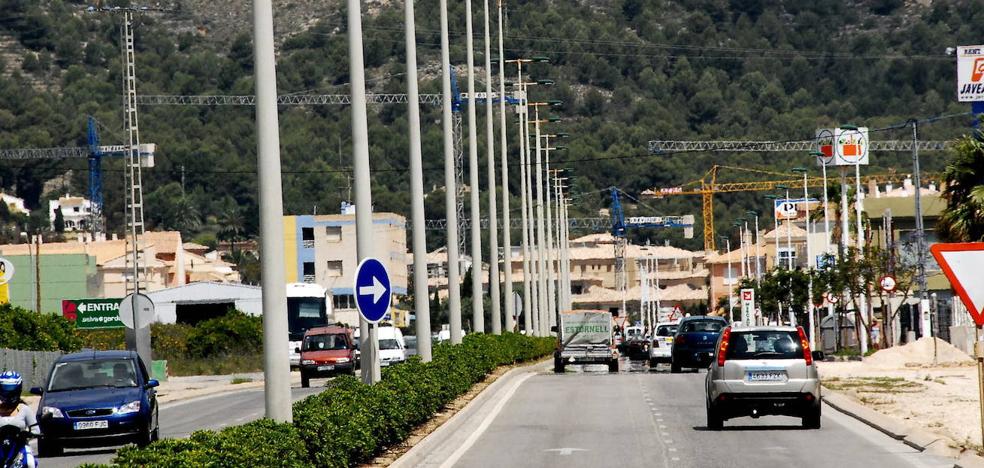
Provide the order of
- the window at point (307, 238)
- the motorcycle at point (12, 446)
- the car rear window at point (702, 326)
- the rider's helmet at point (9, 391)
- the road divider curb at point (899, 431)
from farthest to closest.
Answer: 1. the window at point (307, 238)
2. the car rear window at point (702, 326)
3. the road divider curb at point (899, 431)
4. the rider's helmet at point (9, 391)
5. the motorcycle at point (12, 446)

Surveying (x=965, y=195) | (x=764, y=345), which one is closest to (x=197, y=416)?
(x=764, y=345)

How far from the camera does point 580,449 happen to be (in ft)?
82.1

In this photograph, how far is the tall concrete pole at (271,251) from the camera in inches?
713

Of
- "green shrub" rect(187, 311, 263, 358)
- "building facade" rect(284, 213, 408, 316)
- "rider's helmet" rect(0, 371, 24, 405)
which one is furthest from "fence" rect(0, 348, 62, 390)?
"building facade" rect(284, 213, 408, 316)

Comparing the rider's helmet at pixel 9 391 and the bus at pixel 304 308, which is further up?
the rider's helmet at pixel 9 391

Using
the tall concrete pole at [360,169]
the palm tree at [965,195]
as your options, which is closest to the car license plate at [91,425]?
the tall concrete pole at [360,169]

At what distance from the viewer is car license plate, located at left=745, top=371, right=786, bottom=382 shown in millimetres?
28422

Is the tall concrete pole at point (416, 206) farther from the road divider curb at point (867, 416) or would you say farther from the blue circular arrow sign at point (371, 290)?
the blue circular arrow sign at point (371, 290)

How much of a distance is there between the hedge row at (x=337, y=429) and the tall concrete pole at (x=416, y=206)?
67 cm

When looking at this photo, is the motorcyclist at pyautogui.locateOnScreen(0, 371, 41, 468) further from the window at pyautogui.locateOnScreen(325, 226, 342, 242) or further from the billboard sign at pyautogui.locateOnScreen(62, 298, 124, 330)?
the window at pyautogui.locateOnScreen(325, 226, 342, 242)

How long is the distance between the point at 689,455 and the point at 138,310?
2118 centimetres

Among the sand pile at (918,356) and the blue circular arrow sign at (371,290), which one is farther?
the sand pile at (918,356)

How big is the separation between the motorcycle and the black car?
41.2m

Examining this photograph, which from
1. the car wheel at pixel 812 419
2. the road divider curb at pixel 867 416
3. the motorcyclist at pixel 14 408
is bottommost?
the road divider curb at pixel 867 416
